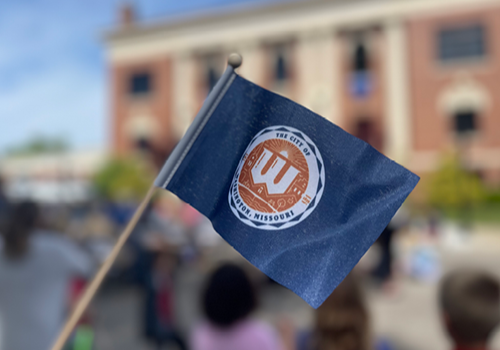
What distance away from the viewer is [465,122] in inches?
803

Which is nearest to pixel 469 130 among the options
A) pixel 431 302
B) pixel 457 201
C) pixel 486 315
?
pixel 457 201

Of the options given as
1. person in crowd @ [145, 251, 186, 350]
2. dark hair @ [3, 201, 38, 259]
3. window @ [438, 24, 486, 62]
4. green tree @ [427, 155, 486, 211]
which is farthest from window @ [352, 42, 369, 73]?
dark hair @ [3, 201, 38, 259]

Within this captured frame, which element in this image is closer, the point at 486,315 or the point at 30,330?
the point at 486,315

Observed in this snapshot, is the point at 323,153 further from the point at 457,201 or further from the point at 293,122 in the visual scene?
the point at 457,201

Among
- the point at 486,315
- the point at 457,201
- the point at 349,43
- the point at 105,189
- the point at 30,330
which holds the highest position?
the point at 486,315

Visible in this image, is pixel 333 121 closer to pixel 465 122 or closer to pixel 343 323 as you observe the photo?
pixel 465 122

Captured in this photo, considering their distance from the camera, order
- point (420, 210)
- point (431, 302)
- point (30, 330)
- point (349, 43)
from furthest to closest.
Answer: point (349, 43) < point (420, 210) < point (431, 302) < point (30, 330)

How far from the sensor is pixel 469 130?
20.4 meters

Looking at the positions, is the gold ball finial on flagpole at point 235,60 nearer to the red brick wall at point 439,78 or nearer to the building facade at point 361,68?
the building facade at point 361,68

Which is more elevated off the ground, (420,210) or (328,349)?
(328,349)

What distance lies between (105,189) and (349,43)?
580 inches

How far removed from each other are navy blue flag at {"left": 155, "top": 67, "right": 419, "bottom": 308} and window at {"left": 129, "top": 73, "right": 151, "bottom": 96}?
25390 mm

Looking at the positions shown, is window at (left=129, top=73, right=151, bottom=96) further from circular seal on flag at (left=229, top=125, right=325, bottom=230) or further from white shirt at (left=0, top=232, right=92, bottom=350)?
circular seal on flag at (left=229, top=125, right=325, bottom=230)

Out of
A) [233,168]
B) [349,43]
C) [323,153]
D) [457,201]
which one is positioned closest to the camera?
[323,153]
